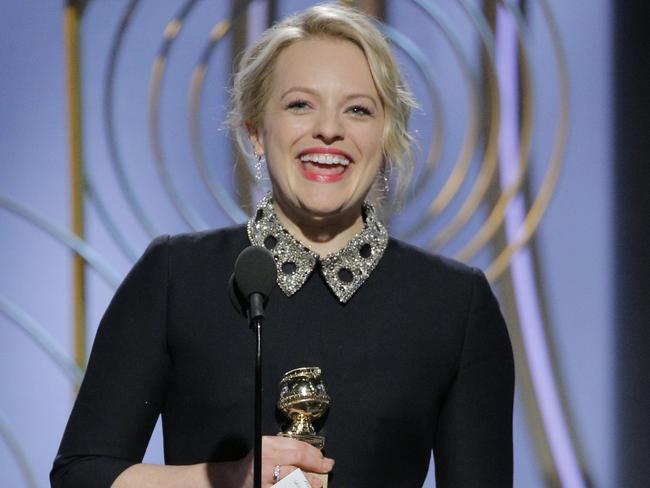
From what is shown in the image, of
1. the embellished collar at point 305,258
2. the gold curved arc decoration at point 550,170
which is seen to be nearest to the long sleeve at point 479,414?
the embellished collar at point 305,258

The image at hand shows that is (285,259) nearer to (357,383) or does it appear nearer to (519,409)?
(357,383)

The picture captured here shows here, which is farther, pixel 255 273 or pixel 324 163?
pixel 324 163

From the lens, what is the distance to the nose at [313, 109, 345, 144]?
1.61 metres

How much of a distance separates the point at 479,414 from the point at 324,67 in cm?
52

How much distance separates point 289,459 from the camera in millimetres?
1400

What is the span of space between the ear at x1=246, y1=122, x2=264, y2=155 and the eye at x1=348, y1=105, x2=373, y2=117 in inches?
5.6

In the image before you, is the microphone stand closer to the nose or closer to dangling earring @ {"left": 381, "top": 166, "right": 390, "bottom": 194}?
the nose

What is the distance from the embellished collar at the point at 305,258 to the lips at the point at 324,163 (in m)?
0.11

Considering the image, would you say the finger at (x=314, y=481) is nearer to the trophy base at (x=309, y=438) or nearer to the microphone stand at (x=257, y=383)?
the trophy base at (x=309, y=438)

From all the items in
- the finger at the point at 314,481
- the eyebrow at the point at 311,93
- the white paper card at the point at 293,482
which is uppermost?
the eyebrow at the point at 311,93

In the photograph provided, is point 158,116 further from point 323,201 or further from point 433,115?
point 323,201

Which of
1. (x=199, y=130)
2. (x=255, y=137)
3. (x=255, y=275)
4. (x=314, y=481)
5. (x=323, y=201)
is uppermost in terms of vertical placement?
(x=199, y=130)

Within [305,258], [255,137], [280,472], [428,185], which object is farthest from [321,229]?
[428,185]

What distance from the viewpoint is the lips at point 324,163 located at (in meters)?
1.62
